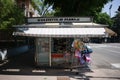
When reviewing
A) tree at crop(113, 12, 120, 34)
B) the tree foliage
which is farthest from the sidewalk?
tree at crop(113, 12, 120, 34)

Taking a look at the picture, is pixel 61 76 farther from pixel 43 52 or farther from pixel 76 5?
pixel 76 5

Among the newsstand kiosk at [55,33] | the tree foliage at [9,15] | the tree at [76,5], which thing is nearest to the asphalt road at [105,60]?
the newsstand kiosk at [55,33]

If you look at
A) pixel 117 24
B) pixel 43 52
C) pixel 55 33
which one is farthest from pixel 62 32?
pixel 117 24

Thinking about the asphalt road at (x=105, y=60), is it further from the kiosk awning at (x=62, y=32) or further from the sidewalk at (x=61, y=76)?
the sidewalk at (x=61, y=76)

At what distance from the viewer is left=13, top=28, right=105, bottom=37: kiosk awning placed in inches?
647

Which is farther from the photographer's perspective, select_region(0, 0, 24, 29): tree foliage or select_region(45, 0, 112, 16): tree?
select_region(45, 0, 112, 16): tree

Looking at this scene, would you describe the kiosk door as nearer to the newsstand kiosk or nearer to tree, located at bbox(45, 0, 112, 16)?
the newsstand kiosk

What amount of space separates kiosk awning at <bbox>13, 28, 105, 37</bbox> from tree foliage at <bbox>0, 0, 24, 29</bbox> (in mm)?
3638

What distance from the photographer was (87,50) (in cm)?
1792

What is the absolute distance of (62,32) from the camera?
16.8 m

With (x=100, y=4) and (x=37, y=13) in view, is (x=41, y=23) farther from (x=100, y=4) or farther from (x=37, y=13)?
(x=37, y=13)

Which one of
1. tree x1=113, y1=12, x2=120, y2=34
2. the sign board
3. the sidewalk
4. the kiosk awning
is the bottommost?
the sidewalk

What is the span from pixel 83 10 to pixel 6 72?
14.3 meters

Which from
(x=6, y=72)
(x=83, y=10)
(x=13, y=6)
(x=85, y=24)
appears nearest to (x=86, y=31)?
(x=85, y=24)
